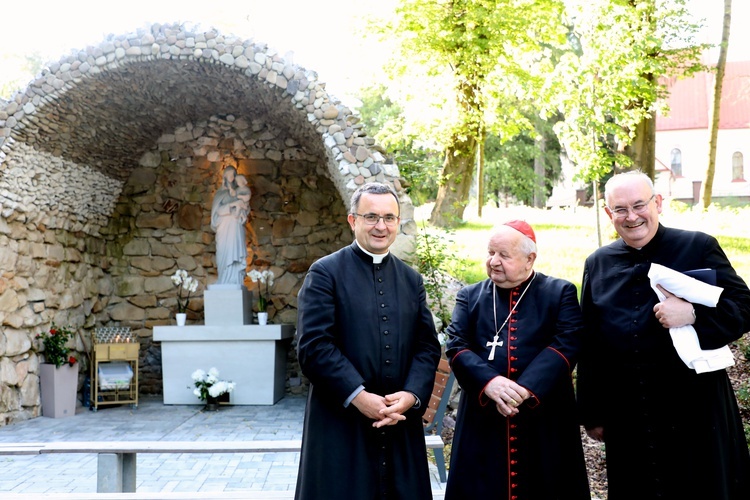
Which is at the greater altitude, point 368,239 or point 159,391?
point 368,239

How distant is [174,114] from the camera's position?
8836 mm

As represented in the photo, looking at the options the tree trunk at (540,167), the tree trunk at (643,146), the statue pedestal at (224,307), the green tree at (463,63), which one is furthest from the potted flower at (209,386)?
the tree trunk at (540,167)

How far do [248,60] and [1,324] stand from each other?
353 cm

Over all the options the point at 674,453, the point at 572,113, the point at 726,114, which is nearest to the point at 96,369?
the point at 572,113

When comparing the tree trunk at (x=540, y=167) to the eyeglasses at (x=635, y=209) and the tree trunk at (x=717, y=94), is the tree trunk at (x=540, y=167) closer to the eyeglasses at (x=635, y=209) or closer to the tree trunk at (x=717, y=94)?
the tree trunk at (x=717, y=94)

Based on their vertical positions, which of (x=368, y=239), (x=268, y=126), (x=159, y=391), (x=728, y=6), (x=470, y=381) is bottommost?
(x=159, y=391)

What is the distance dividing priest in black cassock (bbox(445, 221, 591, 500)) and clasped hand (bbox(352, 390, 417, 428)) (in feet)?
1.06

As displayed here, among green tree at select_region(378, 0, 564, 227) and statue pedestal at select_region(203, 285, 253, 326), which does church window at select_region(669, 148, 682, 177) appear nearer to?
green tree at select_region(378, 0, 564, 227)

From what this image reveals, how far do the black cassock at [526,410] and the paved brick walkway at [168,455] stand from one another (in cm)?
194

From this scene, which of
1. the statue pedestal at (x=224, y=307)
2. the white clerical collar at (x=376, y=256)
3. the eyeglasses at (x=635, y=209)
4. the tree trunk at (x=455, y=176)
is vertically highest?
the tree trunk at (x=455, y=176)

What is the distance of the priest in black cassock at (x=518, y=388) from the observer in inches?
109

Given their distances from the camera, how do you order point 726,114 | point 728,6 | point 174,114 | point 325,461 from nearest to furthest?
1. point 325,461
2. point 174,114
3. point 728,6
4. point 726,114

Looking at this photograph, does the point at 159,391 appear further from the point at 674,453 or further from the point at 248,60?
the point at 674,453

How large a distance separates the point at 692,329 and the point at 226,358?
6412mm
